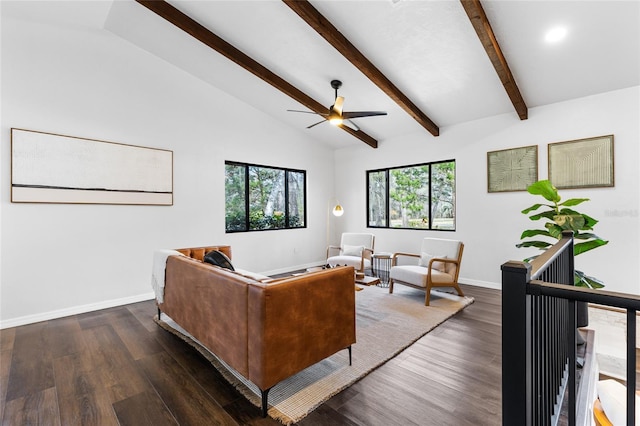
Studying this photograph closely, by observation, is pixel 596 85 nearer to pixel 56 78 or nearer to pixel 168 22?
pixel 168 22

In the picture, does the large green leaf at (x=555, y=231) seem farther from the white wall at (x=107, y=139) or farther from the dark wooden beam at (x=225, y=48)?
the white wall at (x=107, y=139)

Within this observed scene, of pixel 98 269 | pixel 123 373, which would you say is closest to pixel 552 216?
pixel 123 373

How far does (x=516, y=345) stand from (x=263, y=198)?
5.40 m

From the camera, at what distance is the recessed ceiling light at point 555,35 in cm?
311

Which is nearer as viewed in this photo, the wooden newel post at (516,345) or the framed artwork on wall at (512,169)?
the wooden newel post at (516,345)

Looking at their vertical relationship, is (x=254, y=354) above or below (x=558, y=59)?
below

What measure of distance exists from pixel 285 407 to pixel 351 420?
0.45 m

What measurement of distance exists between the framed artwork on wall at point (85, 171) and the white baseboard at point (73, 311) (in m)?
1.36

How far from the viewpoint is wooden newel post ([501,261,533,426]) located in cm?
93

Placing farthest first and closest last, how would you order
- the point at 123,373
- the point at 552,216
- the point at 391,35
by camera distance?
the point at 391,35, the point at 552,216, the point at 123,373

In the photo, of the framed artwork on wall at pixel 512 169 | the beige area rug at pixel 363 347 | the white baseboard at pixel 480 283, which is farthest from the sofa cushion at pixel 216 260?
the framed artwork on wall at pixel 512 169

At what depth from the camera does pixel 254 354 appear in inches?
75.7

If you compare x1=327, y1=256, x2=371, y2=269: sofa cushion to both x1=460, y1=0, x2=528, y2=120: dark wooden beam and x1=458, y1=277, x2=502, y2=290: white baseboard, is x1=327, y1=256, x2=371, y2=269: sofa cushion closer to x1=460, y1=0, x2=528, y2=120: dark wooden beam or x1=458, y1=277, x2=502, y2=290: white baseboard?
x1=458, y1=277, x2=502, y2=290: white baseboard

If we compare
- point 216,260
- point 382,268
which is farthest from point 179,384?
point 382,268
